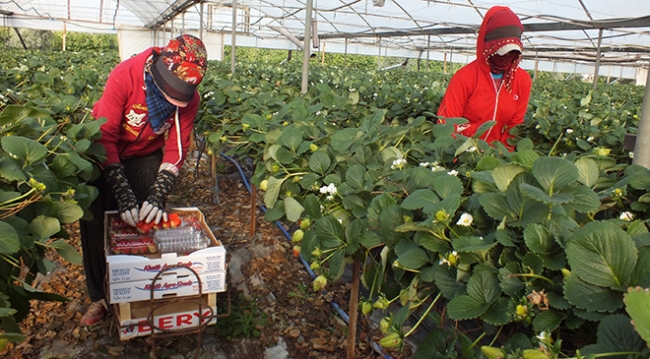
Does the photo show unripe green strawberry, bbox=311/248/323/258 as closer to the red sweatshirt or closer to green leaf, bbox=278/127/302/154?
green leaf, bbox=278/127/302/154

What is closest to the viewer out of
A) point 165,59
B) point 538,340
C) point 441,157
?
point 538,340

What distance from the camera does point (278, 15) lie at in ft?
60.4

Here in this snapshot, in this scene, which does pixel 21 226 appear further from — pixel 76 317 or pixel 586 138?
pixel 586 138

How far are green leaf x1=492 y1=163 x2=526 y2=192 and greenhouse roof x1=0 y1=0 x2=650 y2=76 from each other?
495cm

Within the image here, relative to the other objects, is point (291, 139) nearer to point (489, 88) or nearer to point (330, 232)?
point (330, 232)

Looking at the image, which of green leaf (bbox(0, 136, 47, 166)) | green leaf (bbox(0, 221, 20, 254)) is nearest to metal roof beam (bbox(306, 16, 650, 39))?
green leaf (bbox(0, 136, 47, 166))

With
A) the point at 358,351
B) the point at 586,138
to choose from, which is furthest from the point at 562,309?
the point at 586,138

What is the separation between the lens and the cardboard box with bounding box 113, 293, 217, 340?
2391 millimetres

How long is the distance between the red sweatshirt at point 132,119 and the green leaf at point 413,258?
1.76 meters

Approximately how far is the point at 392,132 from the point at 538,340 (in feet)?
4.18

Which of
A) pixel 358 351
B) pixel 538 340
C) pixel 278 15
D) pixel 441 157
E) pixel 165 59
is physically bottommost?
pixel 358 351

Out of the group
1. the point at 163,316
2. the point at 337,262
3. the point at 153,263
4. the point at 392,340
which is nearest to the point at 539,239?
the point at 392,340

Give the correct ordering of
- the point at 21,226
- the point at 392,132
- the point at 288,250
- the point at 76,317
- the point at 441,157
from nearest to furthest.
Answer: the point at 21,226 < the point at 441,157 < the point at 392,132 < the point at 76,317 < the point at 288,250

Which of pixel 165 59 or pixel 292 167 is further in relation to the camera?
pixel 165 59
